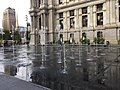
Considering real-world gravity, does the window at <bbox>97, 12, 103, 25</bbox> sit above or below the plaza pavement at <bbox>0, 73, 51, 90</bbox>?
above

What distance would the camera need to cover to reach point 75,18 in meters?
63.2

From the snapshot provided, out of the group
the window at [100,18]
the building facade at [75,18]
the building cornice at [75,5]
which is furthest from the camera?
the building cornice at [75,5]

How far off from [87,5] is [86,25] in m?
5.33

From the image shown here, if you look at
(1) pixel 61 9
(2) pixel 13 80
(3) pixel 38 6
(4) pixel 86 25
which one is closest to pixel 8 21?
(3) pixel 38 6

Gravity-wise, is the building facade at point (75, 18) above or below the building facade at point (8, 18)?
below

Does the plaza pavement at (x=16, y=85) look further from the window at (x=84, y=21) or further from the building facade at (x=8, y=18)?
the building facade at (x=8, y=18)

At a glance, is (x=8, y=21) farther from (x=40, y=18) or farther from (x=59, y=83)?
(x=59, y=83)

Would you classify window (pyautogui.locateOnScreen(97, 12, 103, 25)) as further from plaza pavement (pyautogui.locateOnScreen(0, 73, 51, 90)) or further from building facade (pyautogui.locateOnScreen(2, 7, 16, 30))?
building facade (pyautogui.locateOnScreen(2, 7, 16, 30))

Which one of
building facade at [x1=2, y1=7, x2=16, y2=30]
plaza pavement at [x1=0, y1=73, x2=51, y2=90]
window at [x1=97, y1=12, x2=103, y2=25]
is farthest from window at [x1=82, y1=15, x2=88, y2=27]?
building facade at [x1=2, y1=7, x2=16, y2=30]

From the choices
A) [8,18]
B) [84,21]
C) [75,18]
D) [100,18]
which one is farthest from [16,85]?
[8,18]

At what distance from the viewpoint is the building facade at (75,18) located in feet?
164

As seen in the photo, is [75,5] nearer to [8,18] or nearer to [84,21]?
[84,21]

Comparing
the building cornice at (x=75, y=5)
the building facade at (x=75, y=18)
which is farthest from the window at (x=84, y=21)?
the building cornice at (x=75, y=5)

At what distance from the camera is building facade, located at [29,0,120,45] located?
49969 mm
